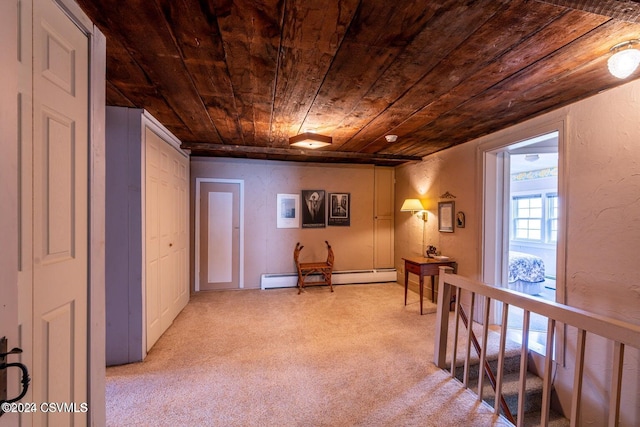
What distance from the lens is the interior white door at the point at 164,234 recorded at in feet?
8.42

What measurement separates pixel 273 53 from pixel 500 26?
1178mm

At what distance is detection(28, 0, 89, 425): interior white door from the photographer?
972 mm

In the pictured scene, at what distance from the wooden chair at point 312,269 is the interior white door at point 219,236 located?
1044 millimetres

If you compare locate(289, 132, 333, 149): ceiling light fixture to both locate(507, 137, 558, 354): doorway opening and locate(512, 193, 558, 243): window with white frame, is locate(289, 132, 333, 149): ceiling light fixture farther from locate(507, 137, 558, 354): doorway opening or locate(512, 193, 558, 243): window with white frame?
locate(512, 193, 558, 243): window with white frame

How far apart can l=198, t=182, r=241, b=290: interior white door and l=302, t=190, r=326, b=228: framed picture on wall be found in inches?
46.0

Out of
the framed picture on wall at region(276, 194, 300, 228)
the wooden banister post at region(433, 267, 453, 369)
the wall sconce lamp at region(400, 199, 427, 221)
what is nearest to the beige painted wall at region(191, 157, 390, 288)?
the framed picture on wall at region(276, 194, 300, 228)

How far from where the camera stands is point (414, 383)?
2066 millimetres

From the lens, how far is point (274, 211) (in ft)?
15.6

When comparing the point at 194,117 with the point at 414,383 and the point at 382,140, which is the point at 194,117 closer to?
the point at 382,140

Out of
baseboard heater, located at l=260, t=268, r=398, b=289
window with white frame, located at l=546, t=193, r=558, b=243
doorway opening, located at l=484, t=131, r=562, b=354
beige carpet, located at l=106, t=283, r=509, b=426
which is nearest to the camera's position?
beige carpet, located at l=106, t=283, r=509, b=426

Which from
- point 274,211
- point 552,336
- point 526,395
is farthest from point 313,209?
point 552,336

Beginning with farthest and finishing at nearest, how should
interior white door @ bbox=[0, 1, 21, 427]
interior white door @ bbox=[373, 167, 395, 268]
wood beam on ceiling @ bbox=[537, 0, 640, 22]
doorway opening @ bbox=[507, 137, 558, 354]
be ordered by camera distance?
interior white door @ bbox=[373, 167, 395, 268] < doorway opening @ bbox=[507, 137, 558, 354] < wood beam on ceiling @ bbox=[537, 0, 640, 22] < interior white door @ bbox=[0, 1, 21, 427]

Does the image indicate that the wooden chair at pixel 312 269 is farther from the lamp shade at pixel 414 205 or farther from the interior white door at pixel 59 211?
the interior white door at pixel 59 211

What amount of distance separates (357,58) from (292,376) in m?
2.34
